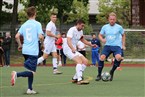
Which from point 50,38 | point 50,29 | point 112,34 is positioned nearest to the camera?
point 112,34

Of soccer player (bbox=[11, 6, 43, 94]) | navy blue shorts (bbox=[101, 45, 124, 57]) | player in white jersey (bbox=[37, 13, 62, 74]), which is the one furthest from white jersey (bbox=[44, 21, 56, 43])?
soccer player (bbox=[11, 6, 43, 94])

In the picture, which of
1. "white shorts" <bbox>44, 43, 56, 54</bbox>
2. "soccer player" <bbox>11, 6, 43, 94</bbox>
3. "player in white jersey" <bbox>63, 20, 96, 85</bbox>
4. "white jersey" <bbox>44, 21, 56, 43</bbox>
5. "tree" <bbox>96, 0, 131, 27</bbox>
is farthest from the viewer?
"tree" <bbox>96, 0, 131, 27</bbox>

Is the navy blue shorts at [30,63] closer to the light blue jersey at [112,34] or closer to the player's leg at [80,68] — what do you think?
the player's leg at [80,68]

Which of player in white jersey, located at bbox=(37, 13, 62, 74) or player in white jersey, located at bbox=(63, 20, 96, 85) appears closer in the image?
player in white jersey, located at bbox=(63, 20, 96, 85)

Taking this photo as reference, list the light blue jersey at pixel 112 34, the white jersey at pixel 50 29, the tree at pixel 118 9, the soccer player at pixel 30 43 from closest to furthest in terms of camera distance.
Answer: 1. the soccer player at pixel 30 43
2. the light blue jersey at pixel 112 34
3. the white jersey at pixel 50 29
4. the tree at pixel 118 9

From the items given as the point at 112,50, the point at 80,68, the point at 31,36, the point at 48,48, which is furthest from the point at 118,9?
the point at 31,36

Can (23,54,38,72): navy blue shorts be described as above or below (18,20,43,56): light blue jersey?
below

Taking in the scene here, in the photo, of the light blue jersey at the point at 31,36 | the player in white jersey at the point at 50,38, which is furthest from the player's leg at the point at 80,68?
the player in white jersey at the point at 50,38

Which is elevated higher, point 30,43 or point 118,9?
point 118,9

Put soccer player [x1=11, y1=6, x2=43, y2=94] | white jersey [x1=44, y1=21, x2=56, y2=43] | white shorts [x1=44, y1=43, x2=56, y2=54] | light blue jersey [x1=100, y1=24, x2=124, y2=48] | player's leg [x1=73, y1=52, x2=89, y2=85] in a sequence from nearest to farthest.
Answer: soccer player [x1=11, y1=6, x2=43, y2=94] < player's leg [x1=73, y1=52, x2=89, y2=85] < light blue jersey [x1=100, y1=24, x2=124, y2=48] < white jersey [x1=44, y1=21, x2=56, y2=43] < white shorts [x1=44, y1=43, x2=56, y2=54]

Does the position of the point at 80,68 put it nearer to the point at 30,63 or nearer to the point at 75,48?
the point at 75,48

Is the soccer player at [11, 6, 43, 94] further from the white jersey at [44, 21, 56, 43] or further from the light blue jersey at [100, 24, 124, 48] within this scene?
the white jersey at [44, 21, 56, 43]

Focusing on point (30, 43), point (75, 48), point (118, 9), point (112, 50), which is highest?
point (118, 9)

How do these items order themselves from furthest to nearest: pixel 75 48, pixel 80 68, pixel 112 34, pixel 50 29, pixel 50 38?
pixel 50 38, pixel 50 29, pixel 112 34, pixel 75 48, pixel 80 68
